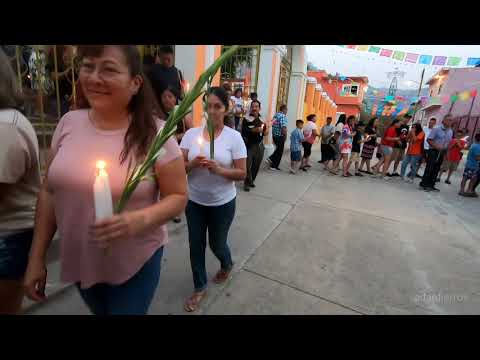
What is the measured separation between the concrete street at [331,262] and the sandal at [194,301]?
66mm

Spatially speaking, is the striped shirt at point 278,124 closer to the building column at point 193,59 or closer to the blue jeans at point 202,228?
the building column at point 193,59

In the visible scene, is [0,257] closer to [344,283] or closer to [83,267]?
[83,267]

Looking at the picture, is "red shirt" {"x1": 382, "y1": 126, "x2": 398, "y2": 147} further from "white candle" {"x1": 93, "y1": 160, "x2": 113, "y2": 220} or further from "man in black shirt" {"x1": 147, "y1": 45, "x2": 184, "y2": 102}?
"white candle" {"x1": 93, "y1": 160, "x2": 113, "y2": 220}

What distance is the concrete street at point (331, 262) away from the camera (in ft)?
7.57

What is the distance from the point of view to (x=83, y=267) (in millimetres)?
1071

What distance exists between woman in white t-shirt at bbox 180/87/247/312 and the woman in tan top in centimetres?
95

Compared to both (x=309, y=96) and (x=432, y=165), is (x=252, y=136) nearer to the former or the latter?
(x=432, y=165)

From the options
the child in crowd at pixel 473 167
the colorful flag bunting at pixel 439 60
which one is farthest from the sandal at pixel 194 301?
the colorful flag bunting at pixel 439 60

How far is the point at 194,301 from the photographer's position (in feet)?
7.16

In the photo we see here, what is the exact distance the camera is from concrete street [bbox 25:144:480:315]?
2.31 m

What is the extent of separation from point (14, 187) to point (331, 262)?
9.56 feet

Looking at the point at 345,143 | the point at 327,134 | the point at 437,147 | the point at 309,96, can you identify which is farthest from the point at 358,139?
the point at 309,96

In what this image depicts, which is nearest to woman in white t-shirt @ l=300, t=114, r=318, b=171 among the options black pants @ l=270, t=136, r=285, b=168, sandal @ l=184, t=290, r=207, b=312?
black pants @ l=270, t=136, r=285, b=168

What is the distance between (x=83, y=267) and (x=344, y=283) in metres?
2.41
